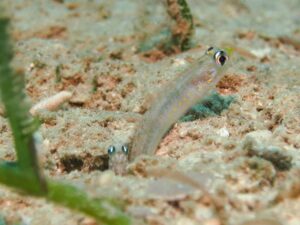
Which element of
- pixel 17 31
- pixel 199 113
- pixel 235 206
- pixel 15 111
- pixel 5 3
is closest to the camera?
pixel 5 3

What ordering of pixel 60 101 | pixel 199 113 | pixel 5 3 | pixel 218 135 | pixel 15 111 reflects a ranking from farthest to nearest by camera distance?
pixel 60 101, pixel 199 113, pixel 218 135, pixel 15 111, pixel 5 3

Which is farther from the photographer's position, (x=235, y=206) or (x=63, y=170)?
(x=63, y=170)

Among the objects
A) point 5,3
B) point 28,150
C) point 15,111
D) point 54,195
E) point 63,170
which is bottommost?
point 63,170

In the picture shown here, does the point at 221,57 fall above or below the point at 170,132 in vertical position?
above

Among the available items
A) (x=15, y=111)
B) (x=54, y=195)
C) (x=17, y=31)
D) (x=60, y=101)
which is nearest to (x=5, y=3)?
(x=15, y=111)

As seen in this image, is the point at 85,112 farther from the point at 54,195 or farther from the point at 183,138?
the point at 54,195

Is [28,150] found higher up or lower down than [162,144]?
higher up

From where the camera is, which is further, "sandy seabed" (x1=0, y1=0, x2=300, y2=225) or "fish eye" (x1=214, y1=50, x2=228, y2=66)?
"fish eye" (x1=214, y1=50, x2=228, y2=66)

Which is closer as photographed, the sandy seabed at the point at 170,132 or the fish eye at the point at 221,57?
the sandy seabed at the point at 170,132
